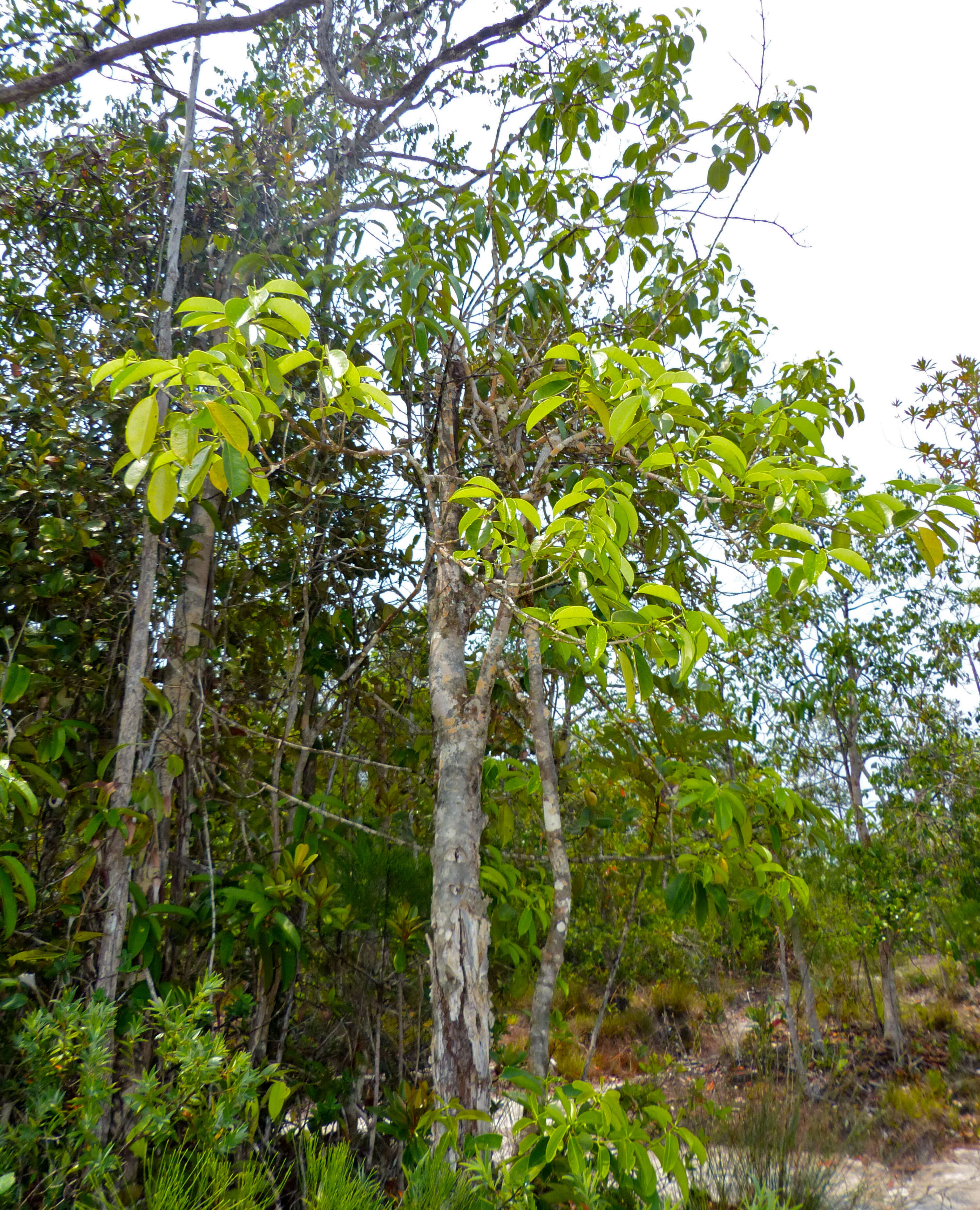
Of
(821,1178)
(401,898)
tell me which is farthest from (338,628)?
(821,1178)

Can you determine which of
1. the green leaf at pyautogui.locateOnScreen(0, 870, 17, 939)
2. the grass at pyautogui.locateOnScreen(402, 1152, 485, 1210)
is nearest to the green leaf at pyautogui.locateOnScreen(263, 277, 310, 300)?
the green leaf at pyautogui.locateOnScreen(0, 870, 17, 939)

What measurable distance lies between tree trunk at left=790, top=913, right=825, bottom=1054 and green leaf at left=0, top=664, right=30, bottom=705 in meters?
4.17

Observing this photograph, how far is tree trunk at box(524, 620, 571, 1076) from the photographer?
1670 millimetres

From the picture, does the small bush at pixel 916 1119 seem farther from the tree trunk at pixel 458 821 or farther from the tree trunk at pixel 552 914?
the tree trunk at pixel 458 821

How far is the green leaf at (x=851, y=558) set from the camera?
1.13 m

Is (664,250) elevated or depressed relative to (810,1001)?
elevated

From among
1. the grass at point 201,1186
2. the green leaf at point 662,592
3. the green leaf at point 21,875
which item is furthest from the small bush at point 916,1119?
the green leaf at point 21,875

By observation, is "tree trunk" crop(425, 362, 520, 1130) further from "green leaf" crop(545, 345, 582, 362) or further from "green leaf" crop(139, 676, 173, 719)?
"green leaf" crop(139, 676, 173, 719)

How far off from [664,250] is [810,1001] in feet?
14.9

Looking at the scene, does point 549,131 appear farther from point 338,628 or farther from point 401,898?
point 401,898

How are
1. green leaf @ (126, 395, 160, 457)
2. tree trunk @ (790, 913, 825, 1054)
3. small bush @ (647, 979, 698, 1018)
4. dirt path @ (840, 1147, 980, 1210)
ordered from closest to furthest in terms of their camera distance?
green leaf @ (126, 395, 160, 457), dirt path @ (840, 1147, 980, 1210), tree trunk @ (790, 913, 825, 1054), small bush @ (647, 979, 698, 1018)

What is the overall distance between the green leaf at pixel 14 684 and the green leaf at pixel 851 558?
63.1 inches

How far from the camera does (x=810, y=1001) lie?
181 inches

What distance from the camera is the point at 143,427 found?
955mm
